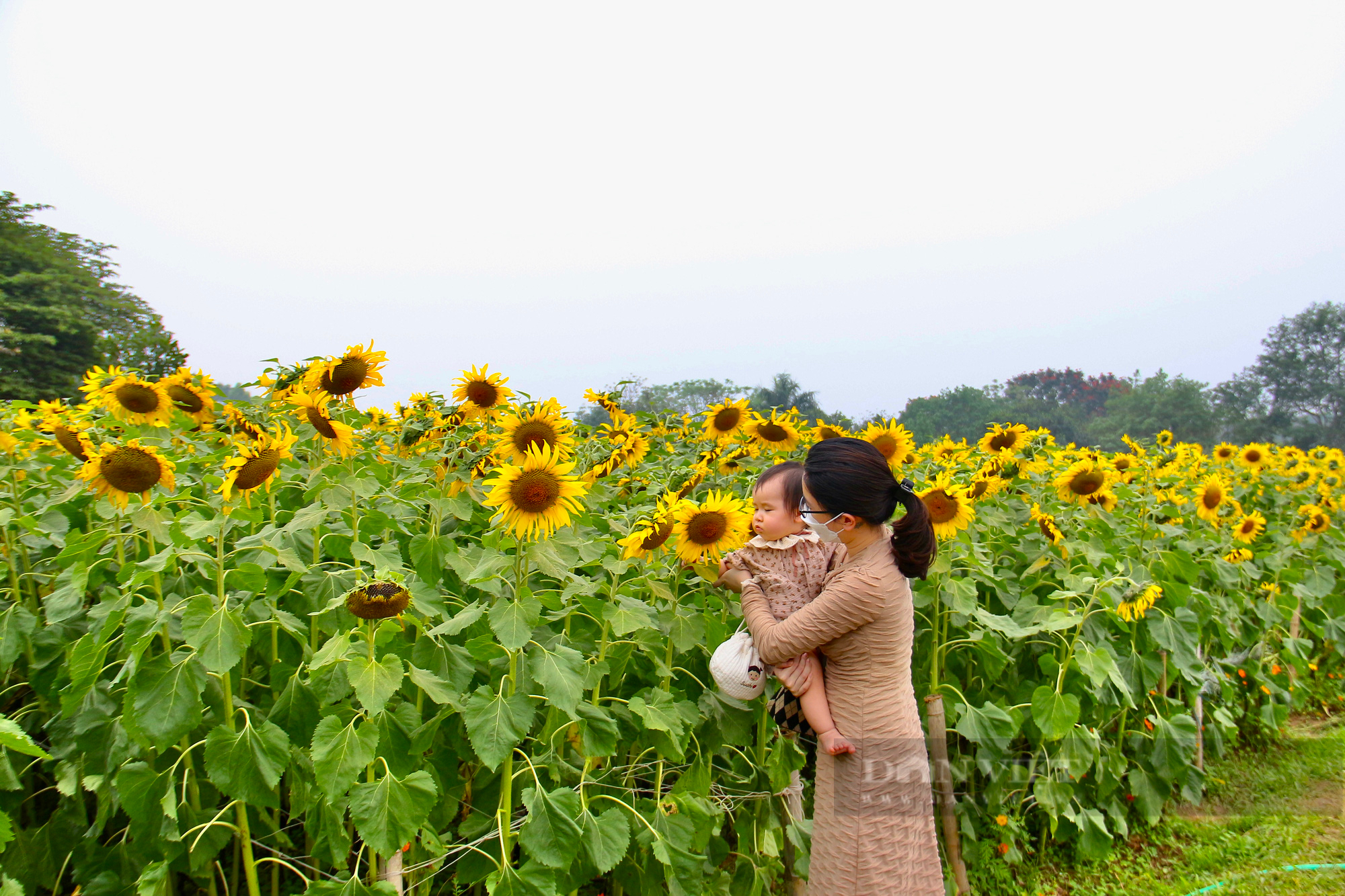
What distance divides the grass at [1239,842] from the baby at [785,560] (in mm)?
1917

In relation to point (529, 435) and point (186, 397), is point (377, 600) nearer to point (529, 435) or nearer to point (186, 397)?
point (529, 435)

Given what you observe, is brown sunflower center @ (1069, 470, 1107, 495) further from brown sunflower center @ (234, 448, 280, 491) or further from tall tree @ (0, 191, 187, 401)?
tall tree @ (0, 191, 187, 401)

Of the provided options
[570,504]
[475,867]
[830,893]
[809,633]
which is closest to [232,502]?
[570,504]

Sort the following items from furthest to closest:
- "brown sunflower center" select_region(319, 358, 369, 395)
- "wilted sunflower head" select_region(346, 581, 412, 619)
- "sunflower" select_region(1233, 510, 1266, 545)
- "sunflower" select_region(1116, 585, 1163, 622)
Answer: "sunflower" select_region(1233, 510, 1266, 545)
"sunflower" select_region(1116, 585, 1163, 622)
"brown sunflower center" select_region(319, 358, 369, 395)
"wilted sunflower head" select_region(346, 581, 412, 619)

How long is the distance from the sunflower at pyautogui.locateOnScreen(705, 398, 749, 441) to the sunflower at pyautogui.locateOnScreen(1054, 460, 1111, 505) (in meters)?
1.51

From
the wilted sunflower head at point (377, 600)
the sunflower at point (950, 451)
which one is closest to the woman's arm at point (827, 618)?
the wilted sunflower head at point (377, 600)

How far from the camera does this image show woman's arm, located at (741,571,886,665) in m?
2.09

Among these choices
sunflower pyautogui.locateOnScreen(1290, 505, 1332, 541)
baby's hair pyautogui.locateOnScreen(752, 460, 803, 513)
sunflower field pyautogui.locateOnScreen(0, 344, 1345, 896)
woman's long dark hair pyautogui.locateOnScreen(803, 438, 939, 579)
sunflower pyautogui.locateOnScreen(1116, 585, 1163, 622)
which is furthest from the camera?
sunflower pyautogui.locateOnScreen(1290, 505, 1332, 541)

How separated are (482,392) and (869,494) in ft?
4.68

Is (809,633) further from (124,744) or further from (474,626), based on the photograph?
(124,744)

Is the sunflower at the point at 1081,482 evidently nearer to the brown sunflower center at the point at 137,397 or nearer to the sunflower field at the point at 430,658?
the sunflower field at the point at 430,658

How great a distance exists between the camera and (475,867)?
1.96 m

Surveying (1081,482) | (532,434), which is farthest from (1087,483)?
(532,434)

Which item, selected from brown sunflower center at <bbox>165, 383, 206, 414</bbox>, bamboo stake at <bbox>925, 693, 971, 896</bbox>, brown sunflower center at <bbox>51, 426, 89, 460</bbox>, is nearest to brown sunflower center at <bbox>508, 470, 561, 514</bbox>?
brown sunflower center at <bbox>51, 426, 89, 460</bbox>
